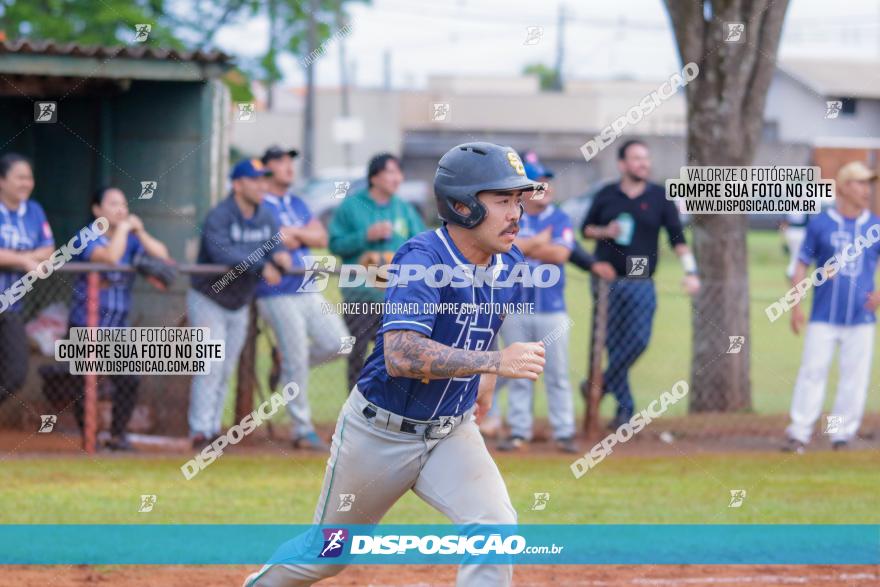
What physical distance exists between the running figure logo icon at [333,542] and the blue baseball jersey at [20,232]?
514cm

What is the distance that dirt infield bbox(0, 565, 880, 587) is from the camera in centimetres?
665

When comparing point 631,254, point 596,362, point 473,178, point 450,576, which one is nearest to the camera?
point 473,178

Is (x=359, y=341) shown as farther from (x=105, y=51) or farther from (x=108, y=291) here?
(x=105, y=51)

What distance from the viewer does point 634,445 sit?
10391mm

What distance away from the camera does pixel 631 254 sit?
34.1 feet

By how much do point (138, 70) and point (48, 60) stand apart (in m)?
0.67

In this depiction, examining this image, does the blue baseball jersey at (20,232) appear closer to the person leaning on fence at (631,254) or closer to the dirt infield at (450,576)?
the dirt infield at (450,576)

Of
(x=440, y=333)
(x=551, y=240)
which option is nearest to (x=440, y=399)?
(x=440, y=333)

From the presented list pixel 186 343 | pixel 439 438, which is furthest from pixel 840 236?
pixel 439 438

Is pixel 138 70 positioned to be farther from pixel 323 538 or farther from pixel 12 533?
pixel 323 538

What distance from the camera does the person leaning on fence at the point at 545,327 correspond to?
991 centimetres

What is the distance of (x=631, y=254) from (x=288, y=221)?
2.68 m

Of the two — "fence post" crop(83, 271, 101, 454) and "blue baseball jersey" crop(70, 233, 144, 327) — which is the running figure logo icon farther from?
"blue baseball jersey" crop(70, 233, 144, 327)

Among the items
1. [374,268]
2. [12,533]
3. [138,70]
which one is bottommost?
[12,533]
